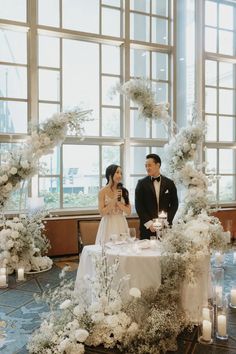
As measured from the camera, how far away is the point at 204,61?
25.0 feet

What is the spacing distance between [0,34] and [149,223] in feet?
13.8

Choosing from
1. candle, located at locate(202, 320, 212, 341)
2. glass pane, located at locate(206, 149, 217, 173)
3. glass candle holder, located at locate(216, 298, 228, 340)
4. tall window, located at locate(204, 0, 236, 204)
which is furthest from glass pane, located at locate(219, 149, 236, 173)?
candle, located at locate(202, 320, 212, 341)

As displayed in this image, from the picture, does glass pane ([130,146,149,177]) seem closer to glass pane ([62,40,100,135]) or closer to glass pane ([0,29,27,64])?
glass pane ([62,40,100,135])

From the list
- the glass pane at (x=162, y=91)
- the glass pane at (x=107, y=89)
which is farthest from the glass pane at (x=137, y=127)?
the glass pane at (x=162, y=91)

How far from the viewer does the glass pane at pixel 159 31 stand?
734 centimetres

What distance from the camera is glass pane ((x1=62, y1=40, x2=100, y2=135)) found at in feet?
21.7

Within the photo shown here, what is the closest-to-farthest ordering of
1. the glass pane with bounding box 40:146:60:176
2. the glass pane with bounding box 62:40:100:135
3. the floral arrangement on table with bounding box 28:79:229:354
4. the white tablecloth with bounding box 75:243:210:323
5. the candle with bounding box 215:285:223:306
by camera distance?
the floral arrangement on table with bounding box 28:79:229:354
the white tablecloth with bounding box 75:243:210:323
the candle with bounding box 215:285:223:306
the glass pane with bounding box 40:146:60:176
the glass pane with bounding box 62:40:100:135

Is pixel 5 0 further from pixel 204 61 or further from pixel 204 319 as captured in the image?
pixel 204 319

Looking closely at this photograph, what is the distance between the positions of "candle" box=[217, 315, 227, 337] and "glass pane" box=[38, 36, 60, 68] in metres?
5.00

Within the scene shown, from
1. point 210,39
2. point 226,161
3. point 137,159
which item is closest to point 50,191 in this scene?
point 137,159

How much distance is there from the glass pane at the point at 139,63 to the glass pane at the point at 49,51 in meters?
1.46

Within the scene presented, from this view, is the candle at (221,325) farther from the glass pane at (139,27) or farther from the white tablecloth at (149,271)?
the glass pane at (139,27)

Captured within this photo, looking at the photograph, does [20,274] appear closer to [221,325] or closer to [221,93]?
[221,325]

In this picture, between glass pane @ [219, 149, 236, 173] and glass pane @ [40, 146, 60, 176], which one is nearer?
glass pane @ [40, 146, 60, 176]
